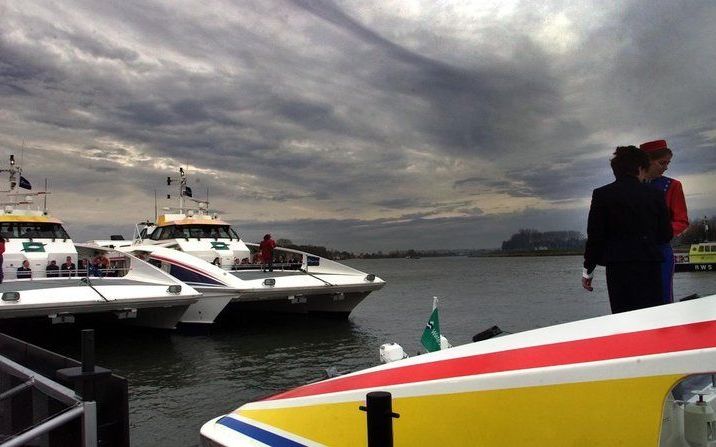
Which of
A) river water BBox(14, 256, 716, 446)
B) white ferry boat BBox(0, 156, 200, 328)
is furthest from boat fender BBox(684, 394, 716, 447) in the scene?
white ferry boat BBox(0, 156, 200, 328)

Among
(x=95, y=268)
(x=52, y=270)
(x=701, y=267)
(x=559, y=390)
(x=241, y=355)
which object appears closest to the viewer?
(x=559, y=390)

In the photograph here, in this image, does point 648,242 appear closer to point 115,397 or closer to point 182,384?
point 115,397

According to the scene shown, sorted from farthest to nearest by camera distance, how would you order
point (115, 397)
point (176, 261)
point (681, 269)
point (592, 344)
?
point (681, 269)
point (176, 261)
point (115, 397)
point (592, 344)

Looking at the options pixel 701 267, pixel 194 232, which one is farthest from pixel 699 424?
pixel 701 267

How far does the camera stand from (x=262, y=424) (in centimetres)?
335

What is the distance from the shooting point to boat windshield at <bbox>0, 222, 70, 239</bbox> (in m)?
18.4

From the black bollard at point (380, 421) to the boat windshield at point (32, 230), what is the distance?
19.8 metres

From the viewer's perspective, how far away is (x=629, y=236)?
3.08 meters

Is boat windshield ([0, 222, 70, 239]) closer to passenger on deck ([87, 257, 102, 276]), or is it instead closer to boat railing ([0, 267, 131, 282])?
boat railing ([0, 267, 131, 282])

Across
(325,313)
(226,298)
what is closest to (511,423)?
(226,298)

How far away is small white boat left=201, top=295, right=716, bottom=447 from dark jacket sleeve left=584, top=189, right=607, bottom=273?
2.70 ft

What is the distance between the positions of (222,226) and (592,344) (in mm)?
22273

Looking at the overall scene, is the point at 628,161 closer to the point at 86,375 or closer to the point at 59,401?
the point at 86,375

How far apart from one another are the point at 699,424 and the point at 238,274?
17.0 meters
